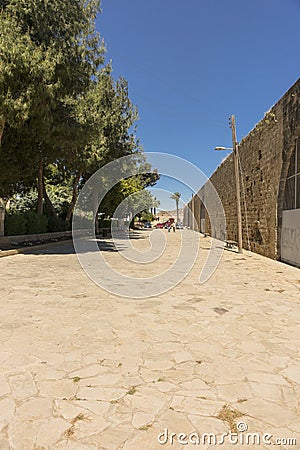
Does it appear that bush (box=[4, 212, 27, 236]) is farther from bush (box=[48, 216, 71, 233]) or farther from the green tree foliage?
bush (box=[48, 216, 71, 233])

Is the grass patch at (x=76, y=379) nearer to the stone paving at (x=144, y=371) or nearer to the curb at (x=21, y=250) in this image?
the stone paving at (x=144, y=371)

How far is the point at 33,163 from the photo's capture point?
1855 centimetres

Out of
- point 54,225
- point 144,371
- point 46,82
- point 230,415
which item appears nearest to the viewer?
point 230,415

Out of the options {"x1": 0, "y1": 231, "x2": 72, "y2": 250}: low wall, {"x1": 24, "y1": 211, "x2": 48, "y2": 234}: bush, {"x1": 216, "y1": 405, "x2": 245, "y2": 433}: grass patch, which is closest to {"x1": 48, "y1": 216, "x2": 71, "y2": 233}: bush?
{"x1": 0, "y1": 231, "x2": 72, "y2": 250}: low wall

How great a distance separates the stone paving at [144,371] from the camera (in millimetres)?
2344

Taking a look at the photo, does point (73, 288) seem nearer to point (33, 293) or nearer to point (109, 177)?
point (33, 293)

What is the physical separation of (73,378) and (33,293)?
397 centimetres

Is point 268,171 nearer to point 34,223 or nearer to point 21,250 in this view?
point 21,250

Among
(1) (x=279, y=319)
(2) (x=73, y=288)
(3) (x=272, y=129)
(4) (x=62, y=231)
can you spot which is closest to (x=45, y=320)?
(2) (x=73, y=288)

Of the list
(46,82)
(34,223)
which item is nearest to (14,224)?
(34,223)

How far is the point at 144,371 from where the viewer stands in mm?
3287

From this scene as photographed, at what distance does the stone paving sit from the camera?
2344 mm

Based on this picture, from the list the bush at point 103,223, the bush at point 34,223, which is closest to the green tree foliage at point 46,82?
the bush at point 34,223

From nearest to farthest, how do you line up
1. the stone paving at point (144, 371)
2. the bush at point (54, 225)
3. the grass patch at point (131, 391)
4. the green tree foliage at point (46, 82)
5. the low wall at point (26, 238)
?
the stone paving at point (144, 371) < the grass patch at point (131, 391) < the green tree foliage at point (46, 82) < the low wall at point (26, 238) < the bush at point (54, 225)
